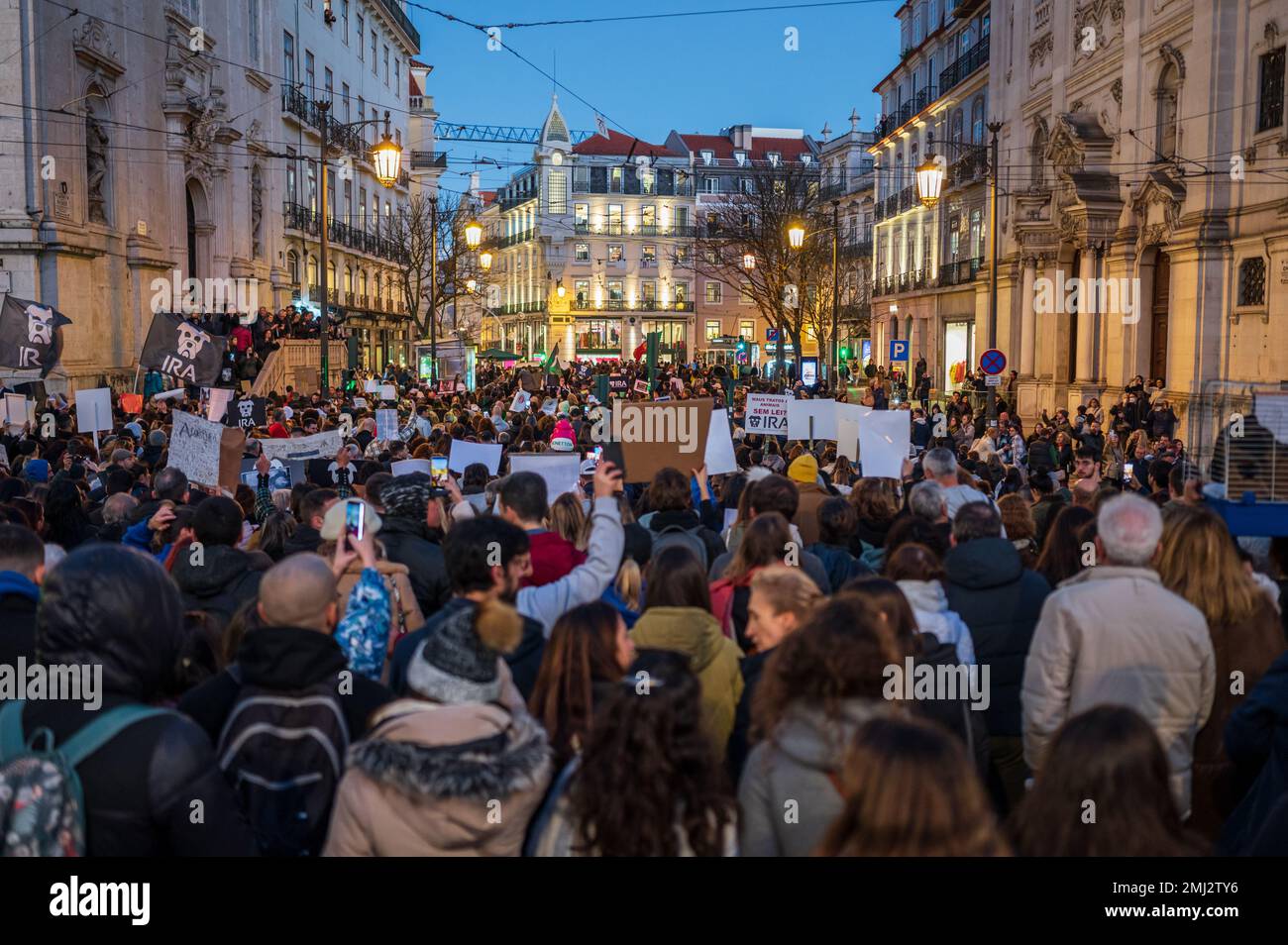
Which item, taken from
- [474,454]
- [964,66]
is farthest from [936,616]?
[964,66]

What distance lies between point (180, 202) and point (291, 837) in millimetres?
33102

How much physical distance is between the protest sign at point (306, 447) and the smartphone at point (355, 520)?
7591mm

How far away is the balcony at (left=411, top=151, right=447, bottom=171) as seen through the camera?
7788 centimetres

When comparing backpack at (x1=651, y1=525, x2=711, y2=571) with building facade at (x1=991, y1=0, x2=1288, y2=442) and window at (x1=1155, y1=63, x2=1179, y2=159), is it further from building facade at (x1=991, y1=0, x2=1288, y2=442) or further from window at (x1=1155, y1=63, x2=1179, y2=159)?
window at (x1=1155, y1=63, x2=1179, y2=159)

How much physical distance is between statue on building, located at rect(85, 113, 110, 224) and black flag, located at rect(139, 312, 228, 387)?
10.4m

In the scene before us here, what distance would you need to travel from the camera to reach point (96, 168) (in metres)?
28.3

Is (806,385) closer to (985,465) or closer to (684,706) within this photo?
(985,465)

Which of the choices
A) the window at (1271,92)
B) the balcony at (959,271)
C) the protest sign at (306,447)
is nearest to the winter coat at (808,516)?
the protest sign at (306,447)

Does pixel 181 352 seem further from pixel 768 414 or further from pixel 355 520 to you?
pixel 355 520

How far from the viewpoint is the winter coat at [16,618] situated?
4820 mm

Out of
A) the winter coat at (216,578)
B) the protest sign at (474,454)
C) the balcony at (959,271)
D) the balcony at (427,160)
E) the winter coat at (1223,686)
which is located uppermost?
the balcony at (427,160)

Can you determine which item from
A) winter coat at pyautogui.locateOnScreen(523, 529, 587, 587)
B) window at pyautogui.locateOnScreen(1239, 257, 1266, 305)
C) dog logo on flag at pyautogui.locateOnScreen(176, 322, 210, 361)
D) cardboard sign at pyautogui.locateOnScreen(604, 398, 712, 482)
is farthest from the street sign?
winter coat at pyautogui.locateOnScreen(523, 529, 587, 587)

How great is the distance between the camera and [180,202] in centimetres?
3344

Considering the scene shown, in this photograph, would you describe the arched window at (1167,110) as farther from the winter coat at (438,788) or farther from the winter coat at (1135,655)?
the winter coat at (438,788)
